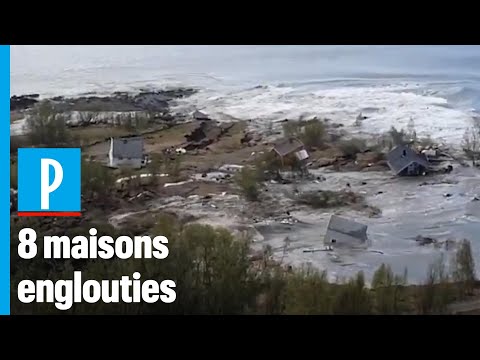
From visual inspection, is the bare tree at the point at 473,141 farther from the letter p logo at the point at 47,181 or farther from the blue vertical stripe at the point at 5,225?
the blue vertical stripe at the point at 5,225

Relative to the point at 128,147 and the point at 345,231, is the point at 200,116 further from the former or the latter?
the point at 345,231

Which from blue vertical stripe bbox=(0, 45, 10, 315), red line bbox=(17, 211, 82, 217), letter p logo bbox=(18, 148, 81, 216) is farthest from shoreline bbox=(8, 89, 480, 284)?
blue vertical stripe bbox=(0, 45, 10, 315)

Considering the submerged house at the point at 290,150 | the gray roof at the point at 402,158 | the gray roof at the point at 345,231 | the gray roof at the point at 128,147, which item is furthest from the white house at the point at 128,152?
the gray roof at the point at 402,158

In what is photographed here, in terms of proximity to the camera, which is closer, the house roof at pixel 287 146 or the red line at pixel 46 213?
the red line at pixel 46 213

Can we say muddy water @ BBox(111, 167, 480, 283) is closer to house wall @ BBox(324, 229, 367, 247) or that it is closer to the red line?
house wall @ BBox(324, 229, 367, 247)

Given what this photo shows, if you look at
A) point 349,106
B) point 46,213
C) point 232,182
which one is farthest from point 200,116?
point 46,213

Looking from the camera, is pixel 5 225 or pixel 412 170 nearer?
pixel 5 225
